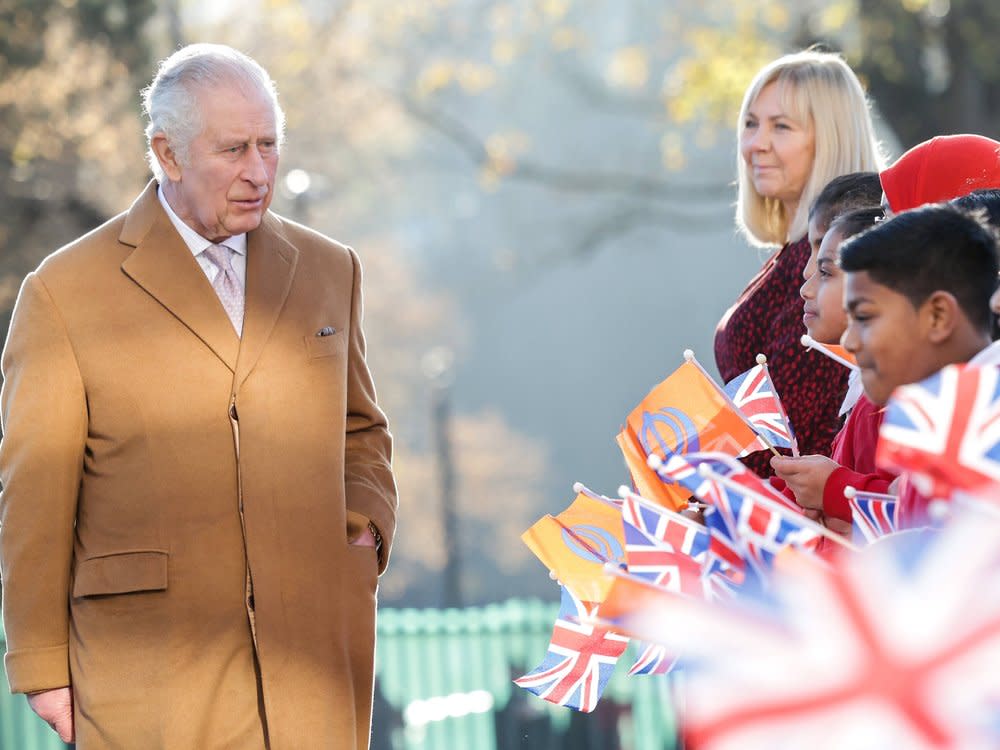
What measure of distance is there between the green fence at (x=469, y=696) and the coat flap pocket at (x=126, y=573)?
10.9 ft

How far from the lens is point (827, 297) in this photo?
11.9 ft

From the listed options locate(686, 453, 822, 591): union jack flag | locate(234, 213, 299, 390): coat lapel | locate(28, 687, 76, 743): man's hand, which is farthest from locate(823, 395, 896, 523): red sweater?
locate(28, 687, 76, 743): man's hand

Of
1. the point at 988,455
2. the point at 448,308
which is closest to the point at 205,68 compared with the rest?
the point at 988,455

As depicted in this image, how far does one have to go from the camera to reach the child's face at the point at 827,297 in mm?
3607

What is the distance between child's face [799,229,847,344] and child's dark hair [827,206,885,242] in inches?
0.5

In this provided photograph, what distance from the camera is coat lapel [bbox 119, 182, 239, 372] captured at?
3.88m

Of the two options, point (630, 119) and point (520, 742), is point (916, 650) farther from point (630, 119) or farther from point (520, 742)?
point (630, 119)

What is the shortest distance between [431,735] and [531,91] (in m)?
63.6

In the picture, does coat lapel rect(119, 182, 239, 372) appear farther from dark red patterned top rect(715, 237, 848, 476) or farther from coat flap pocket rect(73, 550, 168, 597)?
dark red patterned top rect(715, 237, 848, 476)

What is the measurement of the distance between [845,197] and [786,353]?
0.41 metres

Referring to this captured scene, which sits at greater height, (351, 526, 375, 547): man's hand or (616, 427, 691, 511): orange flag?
(351, 526, 375, 547): man's hand

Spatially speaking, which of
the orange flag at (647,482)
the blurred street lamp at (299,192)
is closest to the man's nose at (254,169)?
the orange flag at (647,482)

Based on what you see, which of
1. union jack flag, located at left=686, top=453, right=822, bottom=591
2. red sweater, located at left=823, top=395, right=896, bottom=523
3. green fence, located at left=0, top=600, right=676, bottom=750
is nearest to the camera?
union jack flag, located at left=686, top=453, right=822, bottom=591

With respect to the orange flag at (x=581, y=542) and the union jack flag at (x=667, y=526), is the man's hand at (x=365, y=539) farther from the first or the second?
the union jack flag at (x=667, y=526)
